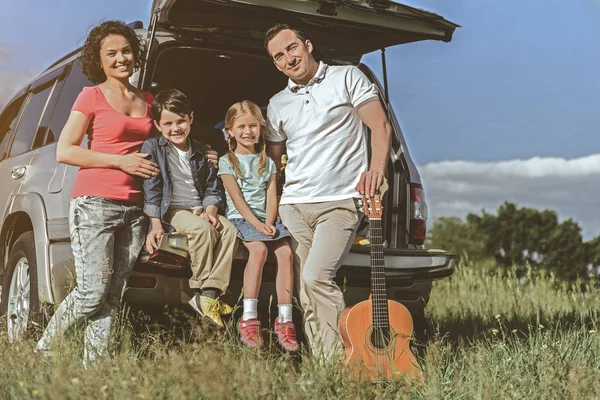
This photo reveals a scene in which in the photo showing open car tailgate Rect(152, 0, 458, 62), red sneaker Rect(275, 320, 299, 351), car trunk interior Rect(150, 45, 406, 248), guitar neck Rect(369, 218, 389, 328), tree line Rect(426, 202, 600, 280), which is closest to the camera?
guitar neck Rect(369, 218, 389, 328)

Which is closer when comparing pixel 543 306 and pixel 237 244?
pixel 237 244

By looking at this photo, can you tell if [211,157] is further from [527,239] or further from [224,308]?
[527,239]

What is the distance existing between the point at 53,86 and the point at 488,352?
12.1 ft

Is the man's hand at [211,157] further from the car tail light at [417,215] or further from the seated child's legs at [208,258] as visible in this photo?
the car tail light at [417,215]

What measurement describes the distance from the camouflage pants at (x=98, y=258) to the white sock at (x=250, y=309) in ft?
2.12

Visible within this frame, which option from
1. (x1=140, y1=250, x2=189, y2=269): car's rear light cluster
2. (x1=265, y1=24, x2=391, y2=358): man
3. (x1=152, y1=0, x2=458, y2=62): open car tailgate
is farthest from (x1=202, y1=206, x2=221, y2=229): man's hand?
(x1=152, y1=0, x2=458, y2=62): open car tailgate

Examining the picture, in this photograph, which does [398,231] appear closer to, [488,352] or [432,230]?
[488,352]

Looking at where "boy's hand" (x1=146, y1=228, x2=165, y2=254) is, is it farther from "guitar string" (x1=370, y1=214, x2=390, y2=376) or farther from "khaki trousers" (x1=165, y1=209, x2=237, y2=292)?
"guitar string" (x1=370, y1=214, x2=390, y2=376)

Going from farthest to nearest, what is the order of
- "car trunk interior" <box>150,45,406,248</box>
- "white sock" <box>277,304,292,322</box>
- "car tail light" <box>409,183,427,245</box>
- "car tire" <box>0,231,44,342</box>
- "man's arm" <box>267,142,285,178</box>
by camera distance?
1. "car trunk interior" <box>150,45,406,248</box>
2. "car tail light" <box>409,183,427,245</box>
3. "car tire" <box>0,231,44,342</box>
4. "man's arm" <box>267,142,285,178</box>
5. "white sock" <box>277,304,292,322</box>

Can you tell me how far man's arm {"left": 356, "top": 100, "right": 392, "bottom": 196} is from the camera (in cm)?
429

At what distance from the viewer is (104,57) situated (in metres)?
4.58

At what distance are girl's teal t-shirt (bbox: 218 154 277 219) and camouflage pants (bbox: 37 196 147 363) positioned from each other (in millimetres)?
511

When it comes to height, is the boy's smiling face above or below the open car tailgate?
below

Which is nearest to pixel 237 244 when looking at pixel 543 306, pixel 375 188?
pixel 375 188
